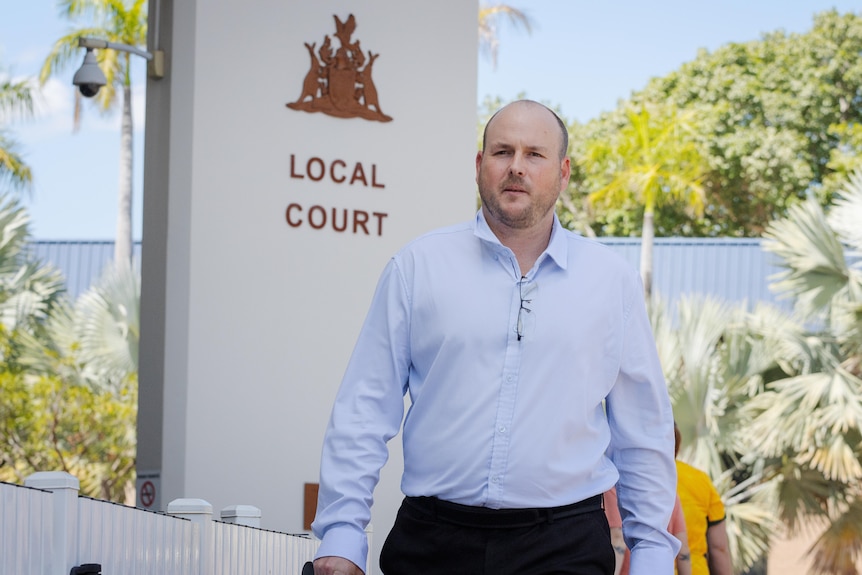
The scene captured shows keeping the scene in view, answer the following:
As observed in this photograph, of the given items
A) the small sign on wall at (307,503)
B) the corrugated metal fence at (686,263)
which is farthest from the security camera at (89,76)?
the corrugated metal fence at (686,263)

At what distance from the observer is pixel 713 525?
261 inches

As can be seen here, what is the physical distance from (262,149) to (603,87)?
124 ft

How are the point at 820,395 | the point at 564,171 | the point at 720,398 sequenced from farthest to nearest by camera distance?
the point at 720,398, the point at 820,395, the point at 564,171

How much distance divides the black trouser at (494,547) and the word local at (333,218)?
513cm

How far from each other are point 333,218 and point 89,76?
90.6 inches

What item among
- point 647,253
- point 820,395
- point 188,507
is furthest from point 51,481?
point 647,253

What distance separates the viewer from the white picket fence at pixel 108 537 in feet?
10.8

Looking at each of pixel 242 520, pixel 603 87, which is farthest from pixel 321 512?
pixel 603 87

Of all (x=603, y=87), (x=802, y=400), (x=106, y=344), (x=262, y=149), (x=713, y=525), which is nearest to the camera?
(x=713, y=525)

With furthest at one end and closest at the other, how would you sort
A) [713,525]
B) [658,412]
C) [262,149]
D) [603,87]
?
[603,87] → [262,149] → [713,525] → [658,412]

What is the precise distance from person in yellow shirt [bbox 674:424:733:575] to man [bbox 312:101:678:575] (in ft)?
9.95

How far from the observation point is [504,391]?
3.11 m

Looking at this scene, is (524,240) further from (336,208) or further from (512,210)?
(336,208)

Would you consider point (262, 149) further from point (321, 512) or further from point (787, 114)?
point (787, 114)
